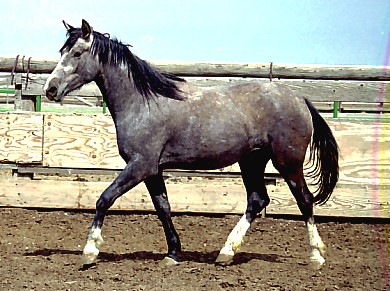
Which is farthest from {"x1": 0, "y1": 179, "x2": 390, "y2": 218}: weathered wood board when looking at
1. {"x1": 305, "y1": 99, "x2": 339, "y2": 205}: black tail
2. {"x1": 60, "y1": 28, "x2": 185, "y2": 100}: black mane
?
{"x1": 60, "y1": 28, "x2": 185, "y2": 100}: black mane

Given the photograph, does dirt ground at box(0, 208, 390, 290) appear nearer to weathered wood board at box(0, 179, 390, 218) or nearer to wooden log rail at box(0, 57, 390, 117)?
weathered wood board at box(0, 179, 390, 218)

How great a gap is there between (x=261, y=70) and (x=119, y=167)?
1.98m

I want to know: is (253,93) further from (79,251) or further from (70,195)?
(70,195)

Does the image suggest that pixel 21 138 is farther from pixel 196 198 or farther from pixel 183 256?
pixel 183 256

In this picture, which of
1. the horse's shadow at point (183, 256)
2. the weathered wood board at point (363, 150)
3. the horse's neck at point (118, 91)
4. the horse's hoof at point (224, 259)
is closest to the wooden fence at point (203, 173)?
the weathered wood board at point (363, 150)

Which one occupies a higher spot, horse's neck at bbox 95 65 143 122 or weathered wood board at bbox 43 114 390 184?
horse's neck at bbox 95 65 143 122

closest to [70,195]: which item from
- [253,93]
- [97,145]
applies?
[97,145]

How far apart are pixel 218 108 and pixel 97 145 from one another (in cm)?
250

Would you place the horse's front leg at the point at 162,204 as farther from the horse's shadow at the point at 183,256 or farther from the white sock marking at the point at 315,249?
the white sock marking at the point at 315,249

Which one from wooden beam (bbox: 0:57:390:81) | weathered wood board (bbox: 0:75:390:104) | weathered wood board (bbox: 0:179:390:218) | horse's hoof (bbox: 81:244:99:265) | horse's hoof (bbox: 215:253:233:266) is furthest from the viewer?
wooden beam (bbox: 0:57:390:81)

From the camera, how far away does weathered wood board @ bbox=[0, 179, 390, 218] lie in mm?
6492

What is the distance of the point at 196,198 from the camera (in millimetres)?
6570

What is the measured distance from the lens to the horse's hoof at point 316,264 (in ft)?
14.9

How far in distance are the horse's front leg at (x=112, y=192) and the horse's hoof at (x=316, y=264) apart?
4.82 feet
